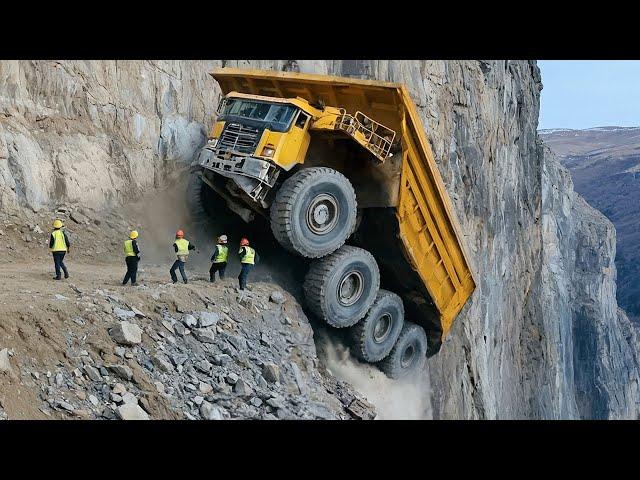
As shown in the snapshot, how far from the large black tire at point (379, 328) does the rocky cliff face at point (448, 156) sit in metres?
2.10

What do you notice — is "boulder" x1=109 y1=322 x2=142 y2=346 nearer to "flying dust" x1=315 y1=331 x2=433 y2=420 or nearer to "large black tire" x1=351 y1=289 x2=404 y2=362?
"flying dust" x1=315 y1=331 x2=433 y2=420

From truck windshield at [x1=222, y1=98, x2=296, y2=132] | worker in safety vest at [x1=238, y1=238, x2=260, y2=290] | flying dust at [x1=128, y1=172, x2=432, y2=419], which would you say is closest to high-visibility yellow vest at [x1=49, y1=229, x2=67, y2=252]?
flying dust at [x1=128, y1=172, x2=432, y2=419]

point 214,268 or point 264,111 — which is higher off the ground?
point 264,111

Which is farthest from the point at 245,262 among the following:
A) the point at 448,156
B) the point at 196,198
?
the point at 448,156

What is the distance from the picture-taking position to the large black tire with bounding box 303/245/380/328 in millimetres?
9617

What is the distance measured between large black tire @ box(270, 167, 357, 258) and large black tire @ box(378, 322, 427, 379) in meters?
2.45

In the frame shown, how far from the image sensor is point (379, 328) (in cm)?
1081

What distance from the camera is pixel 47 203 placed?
10.5 m

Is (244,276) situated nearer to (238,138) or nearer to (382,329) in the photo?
(238,138)

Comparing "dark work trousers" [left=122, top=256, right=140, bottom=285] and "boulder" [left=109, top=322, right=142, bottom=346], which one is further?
"dark work trousers" [left=122, top=256, right=140, bottom=285]

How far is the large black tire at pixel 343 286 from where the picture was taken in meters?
9.62

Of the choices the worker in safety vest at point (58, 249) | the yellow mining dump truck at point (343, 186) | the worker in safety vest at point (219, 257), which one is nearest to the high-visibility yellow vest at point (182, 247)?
the worker in safety vest at point (219, 257)

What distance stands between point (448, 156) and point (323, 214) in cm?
714
